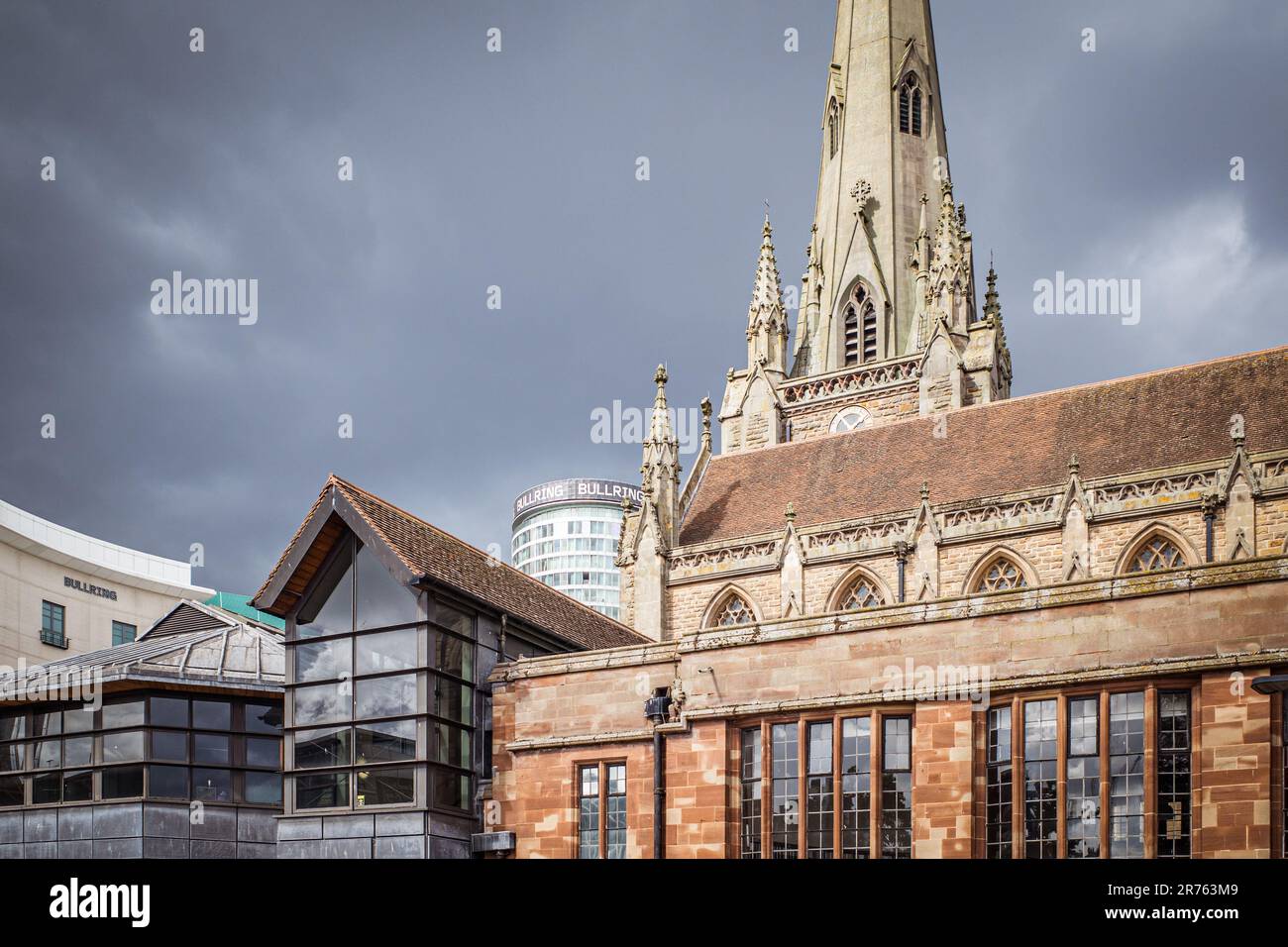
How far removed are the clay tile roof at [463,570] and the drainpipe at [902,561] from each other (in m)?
10.9

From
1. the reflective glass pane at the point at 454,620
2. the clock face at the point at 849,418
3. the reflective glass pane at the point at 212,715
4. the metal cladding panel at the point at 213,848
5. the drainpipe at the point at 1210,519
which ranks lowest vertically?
the metal cladding panel at the point at 213,848

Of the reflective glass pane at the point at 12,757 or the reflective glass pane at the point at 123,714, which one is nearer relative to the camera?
the reflective glass pane at the point at 123,714

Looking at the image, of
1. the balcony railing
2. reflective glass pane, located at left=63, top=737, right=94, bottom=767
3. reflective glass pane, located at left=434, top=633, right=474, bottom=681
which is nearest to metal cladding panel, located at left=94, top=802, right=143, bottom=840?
reflective glass pane, located at left=63, top=737, right=94, bottom=767

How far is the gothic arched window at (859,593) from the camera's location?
136 feet

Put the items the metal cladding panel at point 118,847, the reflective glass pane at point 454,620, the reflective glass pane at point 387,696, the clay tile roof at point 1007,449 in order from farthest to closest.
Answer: the clay tile roof at point 1007,449 → the metal cladding panel at point 118,847 → the reflective glass pane at point 454,620 → the reflective glass pane at point 387,696

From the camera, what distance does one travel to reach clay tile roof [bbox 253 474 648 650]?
25.9m

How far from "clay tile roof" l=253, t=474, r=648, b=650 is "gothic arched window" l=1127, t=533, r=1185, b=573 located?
45.6ft

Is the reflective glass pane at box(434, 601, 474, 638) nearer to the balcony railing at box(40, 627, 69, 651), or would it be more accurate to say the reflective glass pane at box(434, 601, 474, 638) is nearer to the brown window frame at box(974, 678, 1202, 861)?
the brown window frame at box(974, 678, 1202, 861)

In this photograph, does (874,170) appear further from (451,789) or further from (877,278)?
(451,789)

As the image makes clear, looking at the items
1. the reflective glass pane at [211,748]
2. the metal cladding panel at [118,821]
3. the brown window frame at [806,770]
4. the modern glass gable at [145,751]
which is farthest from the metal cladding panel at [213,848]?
the brown window frame at [806,770]

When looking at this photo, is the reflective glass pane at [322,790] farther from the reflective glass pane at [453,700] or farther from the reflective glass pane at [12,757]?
the reflective glass pane at [12,757]

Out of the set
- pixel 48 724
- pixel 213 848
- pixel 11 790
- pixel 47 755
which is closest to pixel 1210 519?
pixel 213 848

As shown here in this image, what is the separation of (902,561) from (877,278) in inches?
1181
